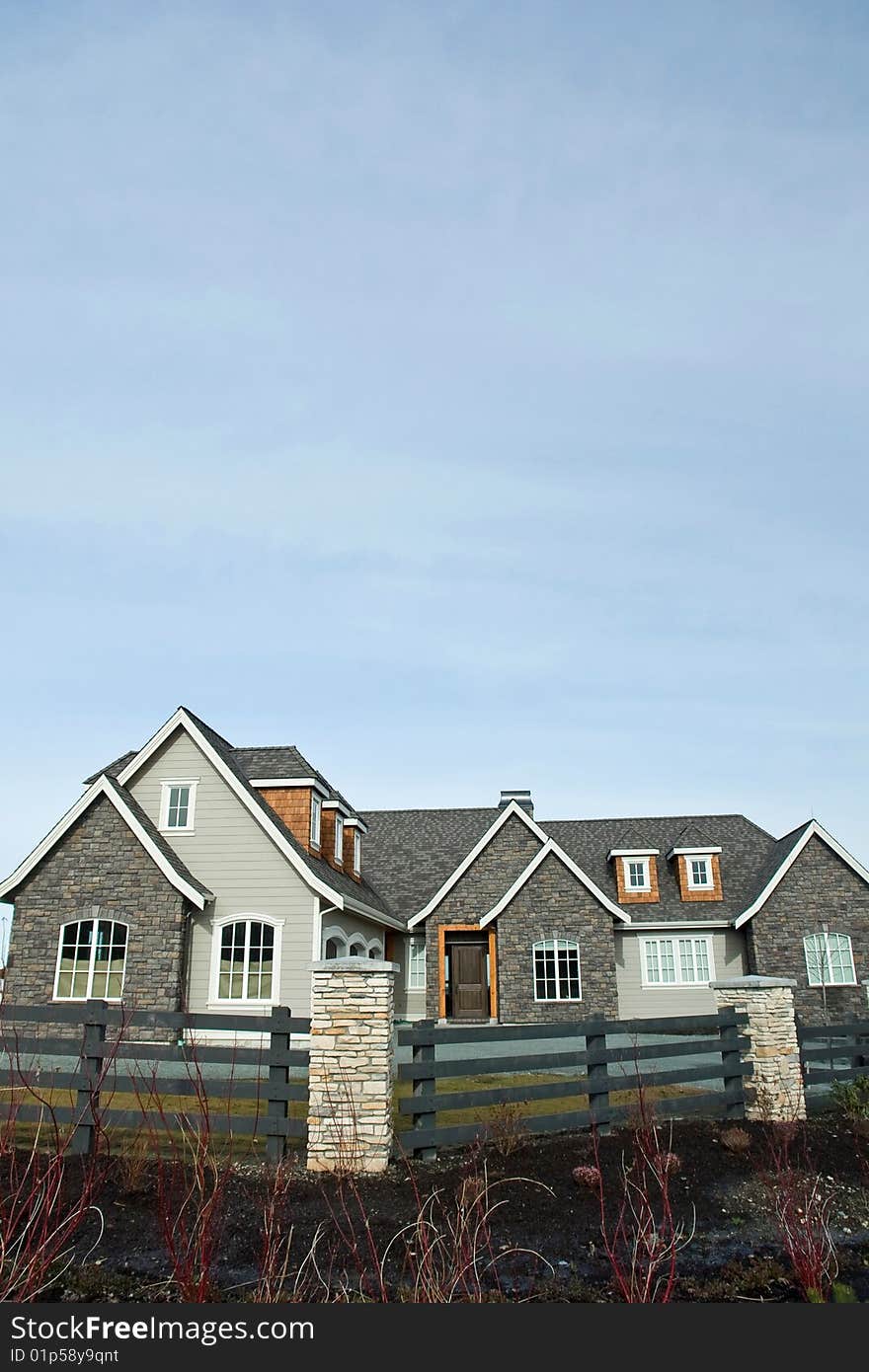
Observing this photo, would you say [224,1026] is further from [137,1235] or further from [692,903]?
[692,903]

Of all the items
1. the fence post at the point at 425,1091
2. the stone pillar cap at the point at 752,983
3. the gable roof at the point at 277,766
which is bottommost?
the fence post at the point at 425,1091

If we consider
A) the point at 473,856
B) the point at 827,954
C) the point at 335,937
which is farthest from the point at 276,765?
the point at 827,954

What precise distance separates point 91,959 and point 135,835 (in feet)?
8.60

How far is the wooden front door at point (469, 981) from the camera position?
2584 centimetres

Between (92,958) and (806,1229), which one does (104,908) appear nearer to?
(92,958)

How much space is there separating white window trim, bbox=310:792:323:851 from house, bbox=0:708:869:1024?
9cm

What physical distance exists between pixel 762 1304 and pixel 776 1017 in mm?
7592

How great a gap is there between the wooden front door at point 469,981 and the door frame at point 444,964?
0.26 m

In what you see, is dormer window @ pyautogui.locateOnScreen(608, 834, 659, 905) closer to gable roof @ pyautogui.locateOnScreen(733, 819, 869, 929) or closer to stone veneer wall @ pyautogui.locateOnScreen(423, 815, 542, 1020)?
gable roof @ pyautogui.locateOnScreen(733, 819, 869, 929)

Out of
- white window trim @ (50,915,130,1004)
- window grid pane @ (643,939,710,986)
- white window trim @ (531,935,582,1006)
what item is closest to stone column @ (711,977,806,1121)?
white window trim @ (50,915,130,1004)

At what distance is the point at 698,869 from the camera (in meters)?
28.5

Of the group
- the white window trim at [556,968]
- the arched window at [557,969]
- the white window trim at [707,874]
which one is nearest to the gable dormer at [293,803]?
the white window trim at [556,968]

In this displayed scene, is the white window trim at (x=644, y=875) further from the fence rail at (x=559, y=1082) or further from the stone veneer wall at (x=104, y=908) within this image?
→ the fence rail at (x=559, y=1082)

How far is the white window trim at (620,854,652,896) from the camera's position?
2825 centimetres
